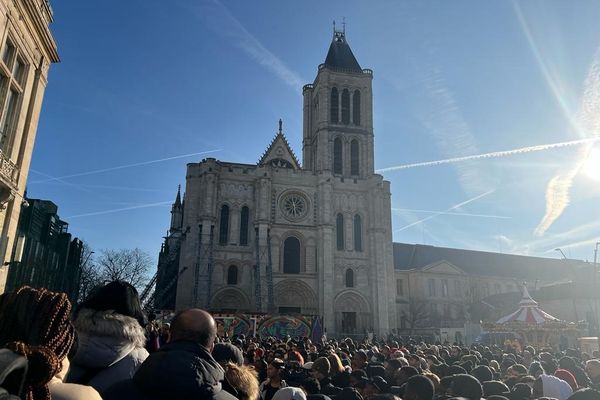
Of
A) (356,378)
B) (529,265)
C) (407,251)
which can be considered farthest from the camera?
(529,265)

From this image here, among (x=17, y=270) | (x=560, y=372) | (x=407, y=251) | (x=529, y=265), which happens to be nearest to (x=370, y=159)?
(x=407, y=251)

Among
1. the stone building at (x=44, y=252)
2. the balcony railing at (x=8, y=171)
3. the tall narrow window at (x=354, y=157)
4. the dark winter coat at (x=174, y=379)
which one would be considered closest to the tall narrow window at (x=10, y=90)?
the balcony railing at (x=8, y=171)

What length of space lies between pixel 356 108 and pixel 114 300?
41.4 meters

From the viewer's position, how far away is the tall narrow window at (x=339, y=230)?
37.8 m

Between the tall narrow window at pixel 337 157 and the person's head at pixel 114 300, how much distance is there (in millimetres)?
37643

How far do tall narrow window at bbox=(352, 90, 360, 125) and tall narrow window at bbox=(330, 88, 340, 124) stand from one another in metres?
1.66

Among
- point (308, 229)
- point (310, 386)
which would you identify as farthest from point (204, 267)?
point (310, 386)

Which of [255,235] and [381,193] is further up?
[381,193]

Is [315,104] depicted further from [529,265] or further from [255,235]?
[529,265]

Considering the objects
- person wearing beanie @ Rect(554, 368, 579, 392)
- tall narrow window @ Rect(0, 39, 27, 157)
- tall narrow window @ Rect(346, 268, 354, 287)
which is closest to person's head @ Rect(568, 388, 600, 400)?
person wearing beanie @ Rect(554, 368, 579, 392)

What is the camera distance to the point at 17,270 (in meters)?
17.4

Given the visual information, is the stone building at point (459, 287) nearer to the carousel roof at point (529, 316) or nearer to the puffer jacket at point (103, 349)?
the carousel roof at point (529, 316)

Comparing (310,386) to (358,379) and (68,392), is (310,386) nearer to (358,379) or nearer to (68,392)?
(358,379)

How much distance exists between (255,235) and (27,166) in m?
23.9
